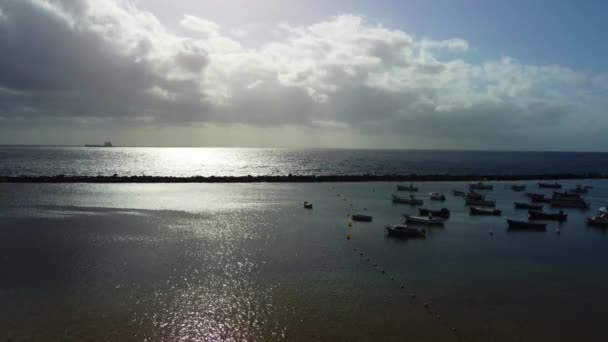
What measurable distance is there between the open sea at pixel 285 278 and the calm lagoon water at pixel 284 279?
11cm

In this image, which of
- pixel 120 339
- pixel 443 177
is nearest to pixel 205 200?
pixel 120 339

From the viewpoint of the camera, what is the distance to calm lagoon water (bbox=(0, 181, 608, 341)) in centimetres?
1931

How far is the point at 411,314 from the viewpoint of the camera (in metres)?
20.9

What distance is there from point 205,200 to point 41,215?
21.4m

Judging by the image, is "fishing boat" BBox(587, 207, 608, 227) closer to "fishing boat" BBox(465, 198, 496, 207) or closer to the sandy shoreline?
"fishing boat" BBox(465, 198, 496, 207)

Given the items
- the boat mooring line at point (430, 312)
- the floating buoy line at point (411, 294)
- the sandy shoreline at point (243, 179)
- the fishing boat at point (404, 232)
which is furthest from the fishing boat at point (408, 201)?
the boat mooring line at point (430, 312)

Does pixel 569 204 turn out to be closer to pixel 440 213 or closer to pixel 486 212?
pixel 486 212

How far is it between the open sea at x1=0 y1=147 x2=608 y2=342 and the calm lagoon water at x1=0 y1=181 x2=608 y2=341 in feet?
0.35

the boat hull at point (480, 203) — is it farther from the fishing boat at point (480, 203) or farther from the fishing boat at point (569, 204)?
the fishing boat at point (569, 204)

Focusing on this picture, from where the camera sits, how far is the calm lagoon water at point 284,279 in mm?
19312

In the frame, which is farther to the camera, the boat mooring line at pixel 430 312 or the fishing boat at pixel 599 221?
the fishing boat at pixel 599 221

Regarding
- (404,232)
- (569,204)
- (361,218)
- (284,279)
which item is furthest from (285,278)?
(569,204)

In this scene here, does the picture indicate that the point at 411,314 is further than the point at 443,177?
No

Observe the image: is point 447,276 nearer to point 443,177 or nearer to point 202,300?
point 202,300
